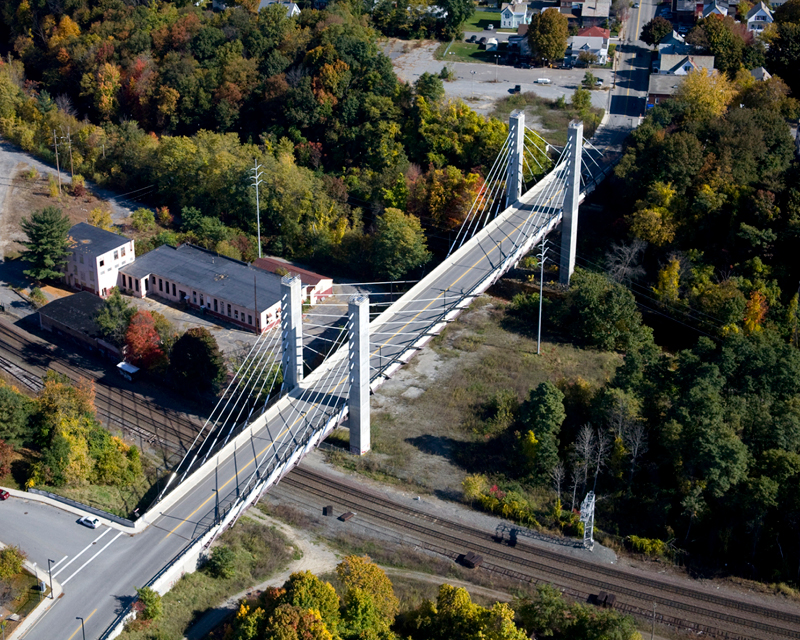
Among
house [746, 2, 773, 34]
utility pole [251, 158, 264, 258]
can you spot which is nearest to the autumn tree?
utility pole [251, 158, 264, 258]

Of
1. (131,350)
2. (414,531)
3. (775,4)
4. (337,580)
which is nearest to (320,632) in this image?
(337,580)

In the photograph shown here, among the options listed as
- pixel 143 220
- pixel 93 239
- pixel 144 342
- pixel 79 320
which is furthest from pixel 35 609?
pixel 143 220

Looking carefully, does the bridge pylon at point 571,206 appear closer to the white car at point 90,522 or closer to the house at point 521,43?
the house at point 521,43

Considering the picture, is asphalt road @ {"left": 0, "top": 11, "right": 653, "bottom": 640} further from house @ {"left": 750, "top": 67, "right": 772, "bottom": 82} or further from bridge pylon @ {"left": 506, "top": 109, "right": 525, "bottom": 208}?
house @ {"left": 750, "top": 67, "right": 772, "bottom": 82}

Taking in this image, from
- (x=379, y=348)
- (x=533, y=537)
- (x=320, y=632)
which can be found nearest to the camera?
(x=320, y=632)

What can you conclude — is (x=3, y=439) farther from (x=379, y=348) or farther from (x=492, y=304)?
(x=492, y=304)

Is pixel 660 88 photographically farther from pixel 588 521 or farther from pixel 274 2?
pixel 588 521
